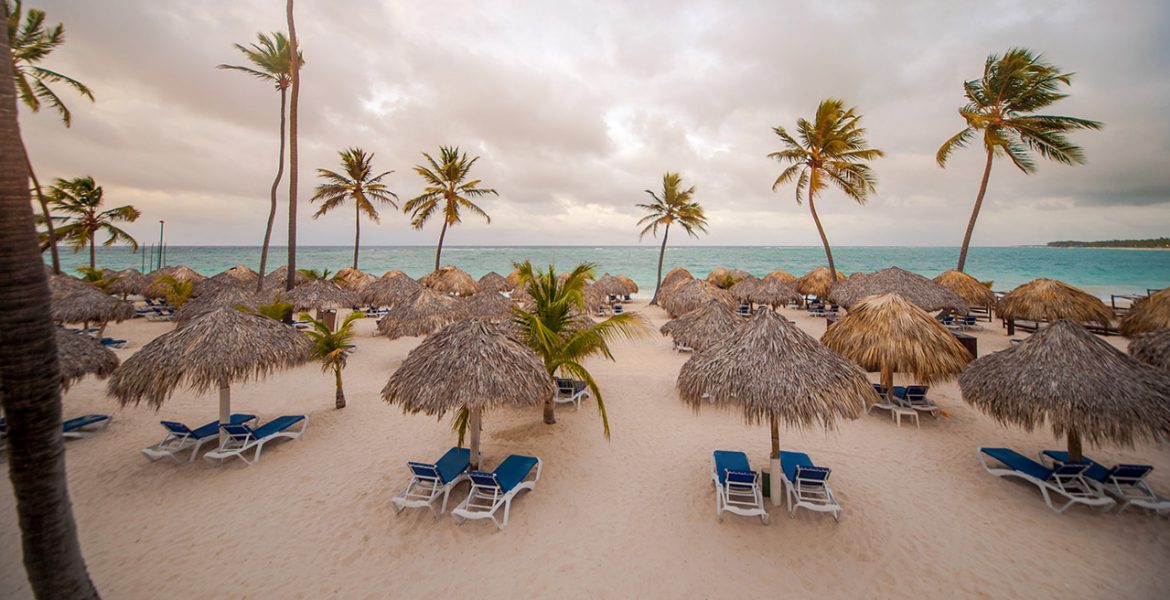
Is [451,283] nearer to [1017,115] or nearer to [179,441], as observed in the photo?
[179,441]

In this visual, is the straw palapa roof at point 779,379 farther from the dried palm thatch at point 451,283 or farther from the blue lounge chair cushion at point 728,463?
the dried palm thatch at point 451,283

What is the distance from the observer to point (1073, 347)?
6.41m

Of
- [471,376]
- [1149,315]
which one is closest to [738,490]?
[471,376]

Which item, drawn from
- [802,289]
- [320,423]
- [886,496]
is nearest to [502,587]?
[886,496]

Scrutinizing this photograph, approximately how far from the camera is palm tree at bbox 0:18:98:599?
294 cm

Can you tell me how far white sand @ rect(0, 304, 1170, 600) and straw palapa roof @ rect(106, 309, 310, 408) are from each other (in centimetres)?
143

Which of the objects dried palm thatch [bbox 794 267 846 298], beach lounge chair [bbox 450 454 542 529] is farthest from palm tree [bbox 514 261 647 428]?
dried palm thatch [bbox 794 267 846 298]

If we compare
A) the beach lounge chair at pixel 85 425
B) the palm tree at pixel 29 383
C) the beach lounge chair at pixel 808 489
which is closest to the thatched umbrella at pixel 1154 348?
the beach lounge chair at pixel 808 489

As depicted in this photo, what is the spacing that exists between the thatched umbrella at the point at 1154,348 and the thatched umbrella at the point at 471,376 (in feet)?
37.3

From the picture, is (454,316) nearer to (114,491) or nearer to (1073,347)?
(114,491)

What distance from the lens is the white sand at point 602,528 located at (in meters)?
4.78

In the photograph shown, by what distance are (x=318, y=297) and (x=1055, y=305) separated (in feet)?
93.4

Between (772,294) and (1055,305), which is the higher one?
(1055,305)

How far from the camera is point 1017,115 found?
18.2m
